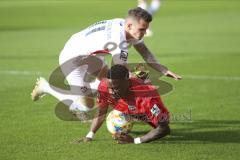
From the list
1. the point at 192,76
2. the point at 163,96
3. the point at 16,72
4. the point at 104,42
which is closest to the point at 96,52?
the point at 104,42

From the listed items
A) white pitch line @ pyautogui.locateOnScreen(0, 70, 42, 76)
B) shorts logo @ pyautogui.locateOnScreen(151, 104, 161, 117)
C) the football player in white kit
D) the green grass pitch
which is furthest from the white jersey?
white pitch line @ pyautogui.locateOnScreen(0, 70, 42, 76)

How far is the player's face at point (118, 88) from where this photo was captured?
8281mm

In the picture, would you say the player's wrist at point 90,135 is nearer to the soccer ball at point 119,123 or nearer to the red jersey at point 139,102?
the soccer ball at point 119,123

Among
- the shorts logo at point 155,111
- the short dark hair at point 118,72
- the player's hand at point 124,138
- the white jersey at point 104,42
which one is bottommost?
the player's hand at point 124,138

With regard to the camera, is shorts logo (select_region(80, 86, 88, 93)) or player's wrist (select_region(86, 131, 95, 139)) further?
shorts logo (select_region(80, 86, 88, 93))

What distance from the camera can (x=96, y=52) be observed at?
878 centimetres

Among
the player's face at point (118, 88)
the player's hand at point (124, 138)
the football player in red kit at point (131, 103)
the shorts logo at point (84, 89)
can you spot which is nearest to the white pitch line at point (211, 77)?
the shorts logo at point (84, 89)

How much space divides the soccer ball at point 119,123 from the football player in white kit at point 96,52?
2.68 feet

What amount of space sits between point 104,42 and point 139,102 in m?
1.03

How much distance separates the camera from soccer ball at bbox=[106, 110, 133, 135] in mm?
8344

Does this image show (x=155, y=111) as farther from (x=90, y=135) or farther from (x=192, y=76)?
(x=192, y=76)

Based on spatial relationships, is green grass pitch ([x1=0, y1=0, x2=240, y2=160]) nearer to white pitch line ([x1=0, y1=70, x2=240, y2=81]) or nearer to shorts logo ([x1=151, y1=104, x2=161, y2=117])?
white pitch line ([x1=0, y1=70, x2=240, y2=81])

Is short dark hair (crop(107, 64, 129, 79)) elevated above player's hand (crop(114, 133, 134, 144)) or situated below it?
above

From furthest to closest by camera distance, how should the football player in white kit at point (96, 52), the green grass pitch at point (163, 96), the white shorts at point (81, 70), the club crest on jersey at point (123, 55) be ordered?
1. the white shorts at point (81, 70)
2. the football player in white kit at point (96, 52)
3. the club crest on jersey at point (123, 55)
4. the green grass pitch at point (163, 96)
